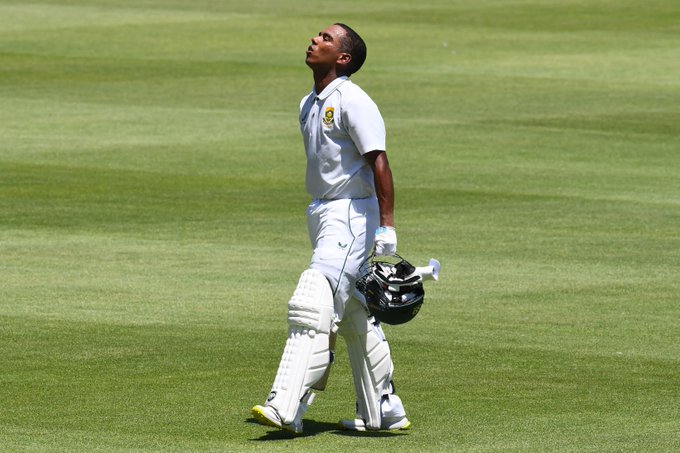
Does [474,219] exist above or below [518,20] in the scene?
below

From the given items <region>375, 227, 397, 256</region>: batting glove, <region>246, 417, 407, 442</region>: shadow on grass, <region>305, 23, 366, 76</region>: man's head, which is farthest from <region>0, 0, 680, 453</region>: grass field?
<region>305, 23, 366, 76</region>: man's head

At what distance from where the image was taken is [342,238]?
9.41 metres

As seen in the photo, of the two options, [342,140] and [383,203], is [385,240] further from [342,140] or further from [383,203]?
[342,140]

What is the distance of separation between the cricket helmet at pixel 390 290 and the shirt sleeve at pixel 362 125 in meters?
0.62

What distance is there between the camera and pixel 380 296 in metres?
9.31

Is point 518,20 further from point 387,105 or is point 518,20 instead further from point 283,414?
point 283,414

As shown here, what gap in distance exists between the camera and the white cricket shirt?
9.37 m

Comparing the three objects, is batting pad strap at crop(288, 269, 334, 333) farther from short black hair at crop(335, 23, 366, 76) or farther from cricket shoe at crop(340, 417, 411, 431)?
short black hair at crop(335, 23, 366, 76)

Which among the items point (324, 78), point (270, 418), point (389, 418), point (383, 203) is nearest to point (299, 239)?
point (324, 78)

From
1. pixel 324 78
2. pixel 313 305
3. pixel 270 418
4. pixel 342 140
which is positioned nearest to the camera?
pixel 270 418

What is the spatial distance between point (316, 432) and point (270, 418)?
46 centimetres

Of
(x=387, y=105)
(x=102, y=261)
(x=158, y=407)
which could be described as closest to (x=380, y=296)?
(x=158, y=407)

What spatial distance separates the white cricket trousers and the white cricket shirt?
0.07 meters

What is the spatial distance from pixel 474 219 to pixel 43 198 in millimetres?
4562
